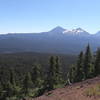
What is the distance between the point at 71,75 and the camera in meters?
58.5

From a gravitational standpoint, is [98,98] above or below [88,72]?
above

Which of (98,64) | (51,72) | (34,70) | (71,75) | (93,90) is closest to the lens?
(93,90)

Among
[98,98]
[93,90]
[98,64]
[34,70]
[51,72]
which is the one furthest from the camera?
[34,70]

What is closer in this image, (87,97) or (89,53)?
(87,97)

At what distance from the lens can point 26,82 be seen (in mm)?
52562

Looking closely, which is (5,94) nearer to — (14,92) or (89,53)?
(14,92)

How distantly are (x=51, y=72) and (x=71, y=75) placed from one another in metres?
9.62

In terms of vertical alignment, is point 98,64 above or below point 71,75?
above

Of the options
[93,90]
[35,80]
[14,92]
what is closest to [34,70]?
[35,80]

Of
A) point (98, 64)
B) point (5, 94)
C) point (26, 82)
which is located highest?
point (98, 64)

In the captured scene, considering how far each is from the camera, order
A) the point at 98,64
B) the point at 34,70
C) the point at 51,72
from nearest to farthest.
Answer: the point at 98,64 → the point at 51,72 → the point at 34,70

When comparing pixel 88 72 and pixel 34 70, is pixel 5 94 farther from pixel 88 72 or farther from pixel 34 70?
pixel 88 72

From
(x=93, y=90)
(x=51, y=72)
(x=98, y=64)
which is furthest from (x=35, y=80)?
(x=93, y=90)

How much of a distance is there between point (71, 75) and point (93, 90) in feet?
146
